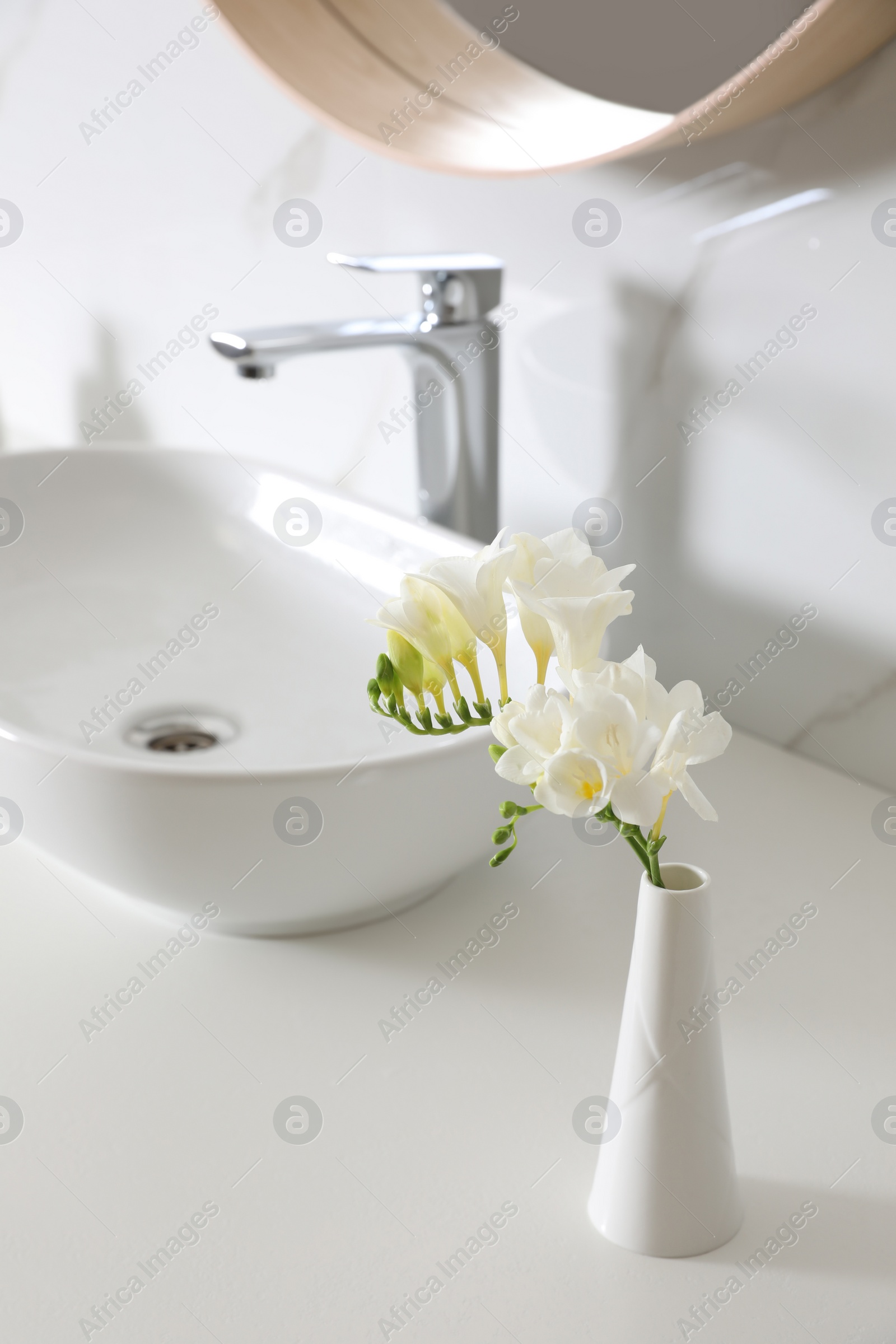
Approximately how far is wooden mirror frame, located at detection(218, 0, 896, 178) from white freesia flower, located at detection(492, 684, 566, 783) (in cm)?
45

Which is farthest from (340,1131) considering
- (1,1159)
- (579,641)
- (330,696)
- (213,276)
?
(213,276)

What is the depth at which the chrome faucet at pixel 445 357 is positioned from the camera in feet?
2.55

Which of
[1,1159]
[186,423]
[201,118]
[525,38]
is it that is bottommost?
[1,1159]

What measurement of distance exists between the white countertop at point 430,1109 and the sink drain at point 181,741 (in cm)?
11

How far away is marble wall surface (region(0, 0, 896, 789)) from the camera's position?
70 centimetres

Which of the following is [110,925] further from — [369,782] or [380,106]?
[380,106]

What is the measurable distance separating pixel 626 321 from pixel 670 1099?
1.80 ft

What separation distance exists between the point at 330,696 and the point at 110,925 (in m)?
0.23

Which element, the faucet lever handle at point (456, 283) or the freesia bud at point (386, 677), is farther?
the faucet lever handle at point (456, 283)

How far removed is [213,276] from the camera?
1.18 m

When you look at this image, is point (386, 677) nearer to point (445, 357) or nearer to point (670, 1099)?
point (670, 1099)

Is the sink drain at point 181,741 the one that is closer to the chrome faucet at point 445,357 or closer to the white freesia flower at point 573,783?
the chrome faucet at point 445,357

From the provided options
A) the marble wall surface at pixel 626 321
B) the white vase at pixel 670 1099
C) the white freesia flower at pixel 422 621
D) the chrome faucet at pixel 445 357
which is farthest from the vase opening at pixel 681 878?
the chrome faucet at pixel 445 357

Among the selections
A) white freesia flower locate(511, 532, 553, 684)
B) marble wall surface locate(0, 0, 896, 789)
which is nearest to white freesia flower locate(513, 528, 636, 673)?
white freesia flower locate(511, 532, 553, 684)
